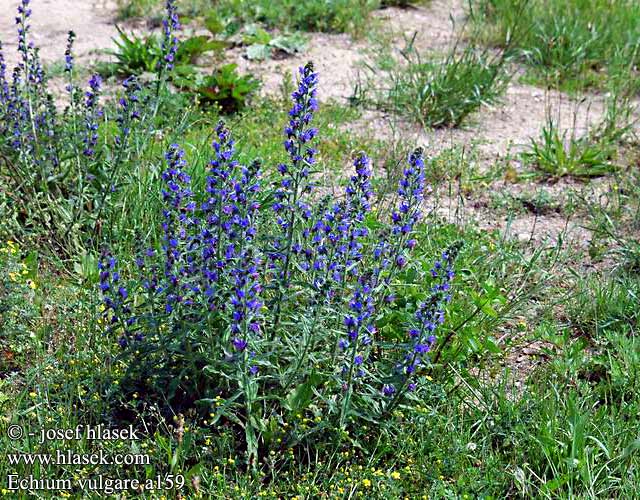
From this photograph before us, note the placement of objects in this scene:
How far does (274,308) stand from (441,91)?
3260 millimetres

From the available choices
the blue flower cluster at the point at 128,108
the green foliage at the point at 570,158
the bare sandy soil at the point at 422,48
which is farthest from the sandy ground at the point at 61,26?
the green foliage at the point at 570,158

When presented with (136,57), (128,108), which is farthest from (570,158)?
(136,57)

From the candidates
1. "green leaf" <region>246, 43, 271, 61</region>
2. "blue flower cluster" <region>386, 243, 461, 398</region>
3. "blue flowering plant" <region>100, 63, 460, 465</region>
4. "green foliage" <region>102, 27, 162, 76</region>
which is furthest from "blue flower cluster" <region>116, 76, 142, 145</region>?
"green leaf" <region>246, 43, 271, 61</region>

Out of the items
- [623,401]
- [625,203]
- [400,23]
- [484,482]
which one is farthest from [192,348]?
[400,23]

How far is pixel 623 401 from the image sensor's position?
3.22 meters

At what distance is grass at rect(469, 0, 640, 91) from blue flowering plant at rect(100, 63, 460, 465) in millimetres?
3863

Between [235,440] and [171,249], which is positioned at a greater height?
[171,249]

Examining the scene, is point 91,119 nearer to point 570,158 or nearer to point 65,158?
point 65,158

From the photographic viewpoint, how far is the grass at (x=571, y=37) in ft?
21.2

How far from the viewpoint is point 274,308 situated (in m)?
3.02

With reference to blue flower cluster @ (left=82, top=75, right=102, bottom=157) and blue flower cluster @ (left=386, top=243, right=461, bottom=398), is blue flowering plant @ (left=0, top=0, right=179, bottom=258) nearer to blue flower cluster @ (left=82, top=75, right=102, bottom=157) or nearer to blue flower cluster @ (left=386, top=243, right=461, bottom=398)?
blue flower cluster @ (left=82, top=75, right=102, bottom=157)

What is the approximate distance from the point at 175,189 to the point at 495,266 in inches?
76.1

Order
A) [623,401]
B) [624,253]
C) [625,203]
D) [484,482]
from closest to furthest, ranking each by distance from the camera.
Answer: [484,482] < [623,401] < [624,253] < [625,203]

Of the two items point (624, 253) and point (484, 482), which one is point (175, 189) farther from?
point (624, 253)
